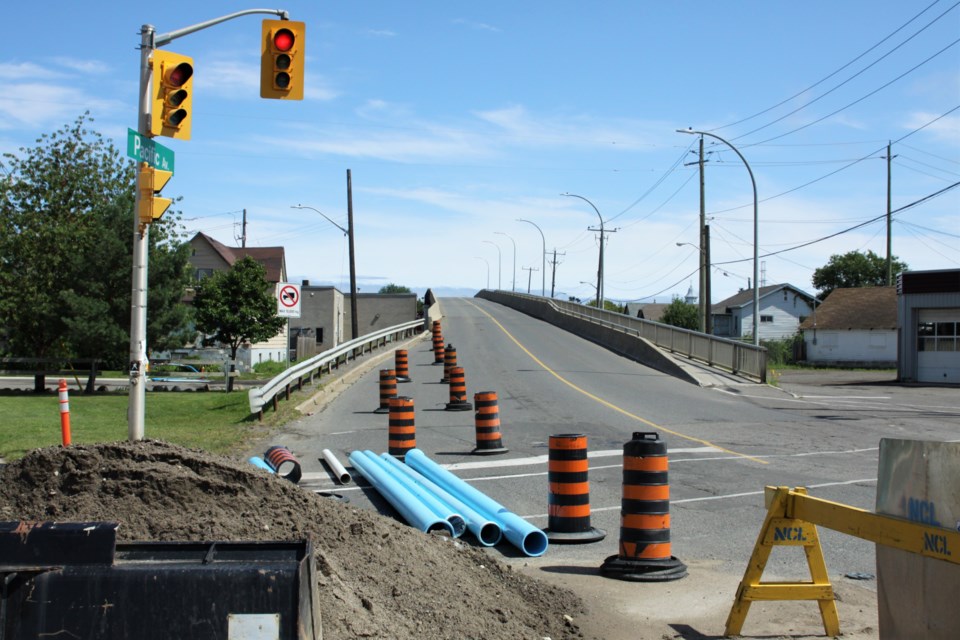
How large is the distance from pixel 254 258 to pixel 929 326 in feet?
161

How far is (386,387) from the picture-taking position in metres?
20.7

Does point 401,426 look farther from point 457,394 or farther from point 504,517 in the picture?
point 457,394

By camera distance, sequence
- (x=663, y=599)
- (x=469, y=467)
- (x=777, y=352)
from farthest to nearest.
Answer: (x=777, y=352) → (x=469, y=467) → (x=663, y=599)

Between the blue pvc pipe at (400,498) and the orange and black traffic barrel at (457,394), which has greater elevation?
the orange and black traffic barrel at (457,394)

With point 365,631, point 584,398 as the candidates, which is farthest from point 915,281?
point 365,631

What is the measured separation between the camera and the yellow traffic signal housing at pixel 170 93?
11.7 m

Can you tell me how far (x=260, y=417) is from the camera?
60.1ft

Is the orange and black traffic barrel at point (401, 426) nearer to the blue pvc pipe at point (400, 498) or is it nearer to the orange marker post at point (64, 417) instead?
the blue pvc pipe at point (400, 498)

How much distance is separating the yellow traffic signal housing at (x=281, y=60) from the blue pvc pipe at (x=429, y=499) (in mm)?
5042

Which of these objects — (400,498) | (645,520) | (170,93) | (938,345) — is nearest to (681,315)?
(938,345)

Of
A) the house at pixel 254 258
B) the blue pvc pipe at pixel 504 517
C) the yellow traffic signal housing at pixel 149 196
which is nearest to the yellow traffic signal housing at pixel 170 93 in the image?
the yellow traffic signal housing at pixel 149 196

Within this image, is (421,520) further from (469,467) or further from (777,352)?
(777,352)

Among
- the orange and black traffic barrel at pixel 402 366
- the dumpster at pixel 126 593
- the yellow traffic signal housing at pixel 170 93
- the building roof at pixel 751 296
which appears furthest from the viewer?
the building roof at pixel 751 296

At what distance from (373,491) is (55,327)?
2271 centimetres
